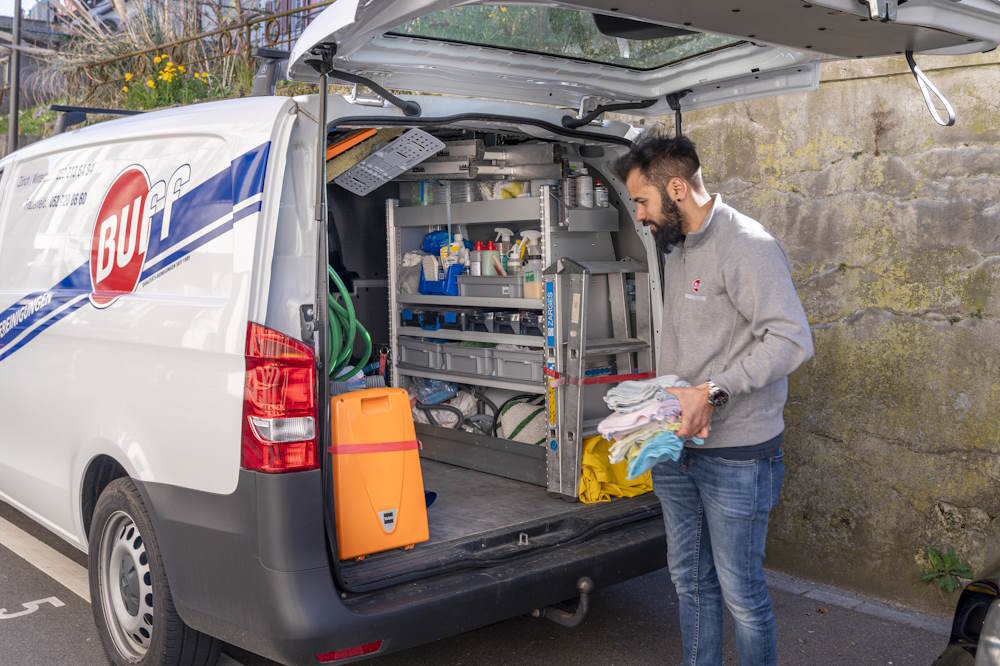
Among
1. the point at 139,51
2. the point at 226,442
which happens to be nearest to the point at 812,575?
the point at 226,442

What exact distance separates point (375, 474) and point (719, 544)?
4.05ft

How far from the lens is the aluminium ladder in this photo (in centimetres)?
460

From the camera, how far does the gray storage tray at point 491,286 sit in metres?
5.22

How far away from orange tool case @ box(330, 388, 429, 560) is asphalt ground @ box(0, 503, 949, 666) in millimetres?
731

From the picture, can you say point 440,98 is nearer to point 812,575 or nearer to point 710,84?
point 710,84

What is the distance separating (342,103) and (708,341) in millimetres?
1457

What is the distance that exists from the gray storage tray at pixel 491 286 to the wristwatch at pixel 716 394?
2.34 m

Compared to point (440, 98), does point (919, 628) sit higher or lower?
lower

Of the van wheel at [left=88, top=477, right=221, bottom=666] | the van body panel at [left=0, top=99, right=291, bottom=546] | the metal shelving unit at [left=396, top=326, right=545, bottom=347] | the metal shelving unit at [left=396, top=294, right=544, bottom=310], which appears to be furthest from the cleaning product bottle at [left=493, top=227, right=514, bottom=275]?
the van wheel at [left=88, top=477, right=221, bottom=666]

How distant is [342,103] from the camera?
335 centimetres

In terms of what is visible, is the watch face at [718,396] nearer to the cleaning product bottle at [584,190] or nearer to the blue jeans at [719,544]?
the blue jeans at [719,544]

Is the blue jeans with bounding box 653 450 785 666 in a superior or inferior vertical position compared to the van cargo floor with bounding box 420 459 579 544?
superior

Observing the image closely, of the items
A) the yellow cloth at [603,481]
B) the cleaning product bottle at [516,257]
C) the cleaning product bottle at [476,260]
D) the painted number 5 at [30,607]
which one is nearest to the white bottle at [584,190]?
the cleaning product bottle at [516,257]

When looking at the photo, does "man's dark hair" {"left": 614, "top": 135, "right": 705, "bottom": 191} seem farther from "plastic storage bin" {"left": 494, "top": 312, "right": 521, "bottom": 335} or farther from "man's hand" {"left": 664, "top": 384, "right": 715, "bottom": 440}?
"plastic storage bin" {"left": 494, "top": 312, "right": 521, "bottom": 335}
